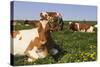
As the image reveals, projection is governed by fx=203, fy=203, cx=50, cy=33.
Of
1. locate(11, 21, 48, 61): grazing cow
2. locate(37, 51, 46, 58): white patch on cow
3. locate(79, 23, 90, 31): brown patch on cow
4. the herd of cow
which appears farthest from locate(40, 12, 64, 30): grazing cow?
locate(37, 51, 46, 58): white patch on cow

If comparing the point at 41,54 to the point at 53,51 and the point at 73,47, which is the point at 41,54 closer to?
the point at 53,51

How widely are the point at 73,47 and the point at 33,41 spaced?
1.52 feet

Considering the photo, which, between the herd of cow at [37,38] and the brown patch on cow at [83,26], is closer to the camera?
the herd of cow at [37,38]

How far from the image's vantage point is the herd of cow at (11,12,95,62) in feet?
6.64

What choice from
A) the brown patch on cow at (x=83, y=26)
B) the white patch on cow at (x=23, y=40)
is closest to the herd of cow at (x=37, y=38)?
the white patch on cow at (x=23, y=40)

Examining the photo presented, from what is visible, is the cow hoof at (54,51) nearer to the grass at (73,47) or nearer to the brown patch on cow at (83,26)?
the grass at (73,47)

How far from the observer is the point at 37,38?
2.11 metres

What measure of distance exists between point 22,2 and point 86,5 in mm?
748

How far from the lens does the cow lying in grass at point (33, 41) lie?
202cm

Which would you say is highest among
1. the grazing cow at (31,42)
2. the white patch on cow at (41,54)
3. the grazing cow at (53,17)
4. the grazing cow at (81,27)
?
the grazing cow at (53,17)
